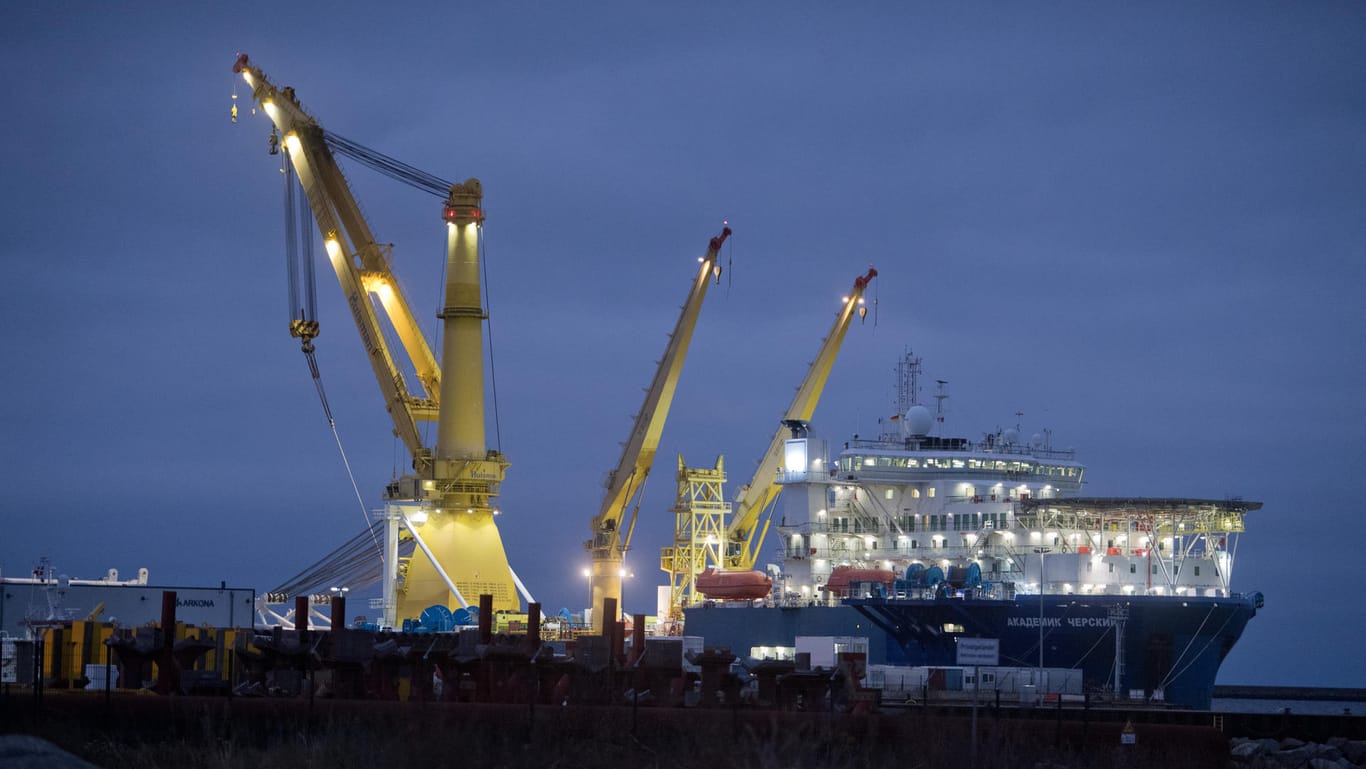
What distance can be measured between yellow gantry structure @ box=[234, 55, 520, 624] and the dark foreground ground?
113 feet

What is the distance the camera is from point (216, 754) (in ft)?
77.0

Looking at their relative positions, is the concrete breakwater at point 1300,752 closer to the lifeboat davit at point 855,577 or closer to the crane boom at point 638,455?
the lifeboat davit at point 855,577

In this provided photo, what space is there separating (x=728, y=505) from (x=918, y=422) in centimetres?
1323

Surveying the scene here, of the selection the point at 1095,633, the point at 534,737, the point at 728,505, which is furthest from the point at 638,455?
the point at 534,737

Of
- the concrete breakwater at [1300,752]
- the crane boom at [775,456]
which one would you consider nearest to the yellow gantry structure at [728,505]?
the crane boom at [775,456]

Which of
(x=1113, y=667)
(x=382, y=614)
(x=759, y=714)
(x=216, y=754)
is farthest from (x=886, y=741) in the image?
(x=382, y=614)

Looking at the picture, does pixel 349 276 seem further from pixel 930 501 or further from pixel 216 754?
pixel 216 754

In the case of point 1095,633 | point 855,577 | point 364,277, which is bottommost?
point 1095,633

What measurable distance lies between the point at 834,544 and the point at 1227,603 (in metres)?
18.8

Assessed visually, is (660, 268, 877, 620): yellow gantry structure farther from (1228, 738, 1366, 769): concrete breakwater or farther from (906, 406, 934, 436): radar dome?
(1228, 738, 1366, 769): concrete breakwater

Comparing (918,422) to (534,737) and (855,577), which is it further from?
(534,737)

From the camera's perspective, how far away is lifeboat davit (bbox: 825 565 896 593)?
6156cm

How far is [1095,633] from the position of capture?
54.0 metres

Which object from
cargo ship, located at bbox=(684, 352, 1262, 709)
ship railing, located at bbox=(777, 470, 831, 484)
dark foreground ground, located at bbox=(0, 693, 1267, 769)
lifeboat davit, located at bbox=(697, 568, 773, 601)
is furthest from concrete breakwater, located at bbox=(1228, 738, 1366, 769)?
ship railing, located at bbox=(777, 470, 831, 484)
